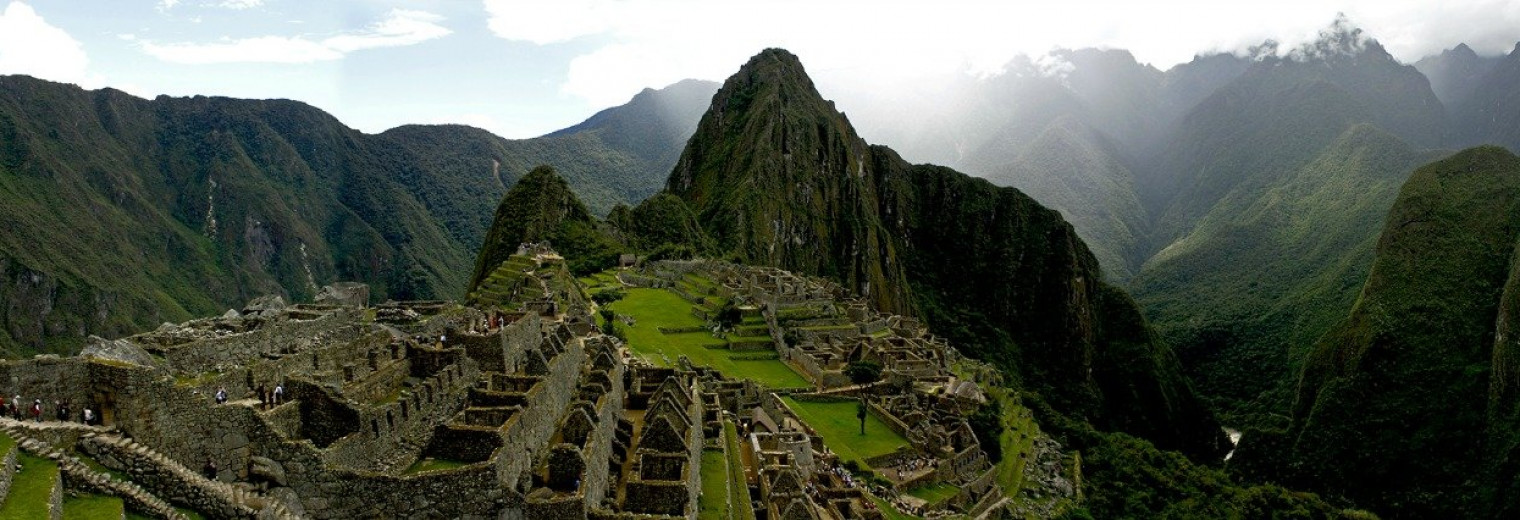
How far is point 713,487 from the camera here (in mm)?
20875

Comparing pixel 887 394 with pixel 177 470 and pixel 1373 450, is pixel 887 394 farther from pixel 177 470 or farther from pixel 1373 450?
pixel 1373 450

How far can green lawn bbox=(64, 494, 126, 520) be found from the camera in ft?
34.4

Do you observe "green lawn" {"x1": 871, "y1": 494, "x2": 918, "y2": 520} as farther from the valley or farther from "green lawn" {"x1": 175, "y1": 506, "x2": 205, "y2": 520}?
"green lawn" {"x1": 175, "y1": 506, "x2": 205, "y2": 520}

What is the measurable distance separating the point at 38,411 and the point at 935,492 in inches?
1415

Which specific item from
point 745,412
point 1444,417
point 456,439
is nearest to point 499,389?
point 456,439

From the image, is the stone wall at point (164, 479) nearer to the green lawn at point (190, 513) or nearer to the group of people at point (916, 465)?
the green lawn at point (190, 513)

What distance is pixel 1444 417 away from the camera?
114m

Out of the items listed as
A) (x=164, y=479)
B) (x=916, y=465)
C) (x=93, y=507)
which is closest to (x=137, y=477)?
(x=164, y=479)

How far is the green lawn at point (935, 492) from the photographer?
1574 inches

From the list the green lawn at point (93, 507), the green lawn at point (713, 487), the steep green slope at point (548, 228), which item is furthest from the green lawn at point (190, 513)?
the steep green slope at point (548, 228)

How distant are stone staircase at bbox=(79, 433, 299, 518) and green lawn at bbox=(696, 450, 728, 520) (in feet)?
28.3

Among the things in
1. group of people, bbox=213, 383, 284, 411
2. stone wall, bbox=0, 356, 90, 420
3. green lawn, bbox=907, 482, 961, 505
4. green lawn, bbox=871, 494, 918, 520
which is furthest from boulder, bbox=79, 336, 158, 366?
green lawn, bbox=907, 482, 961, 505

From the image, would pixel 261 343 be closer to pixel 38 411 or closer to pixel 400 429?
pixel 400 429

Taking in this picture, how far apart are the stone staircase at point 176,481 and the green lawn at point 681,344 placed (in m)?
30.2
